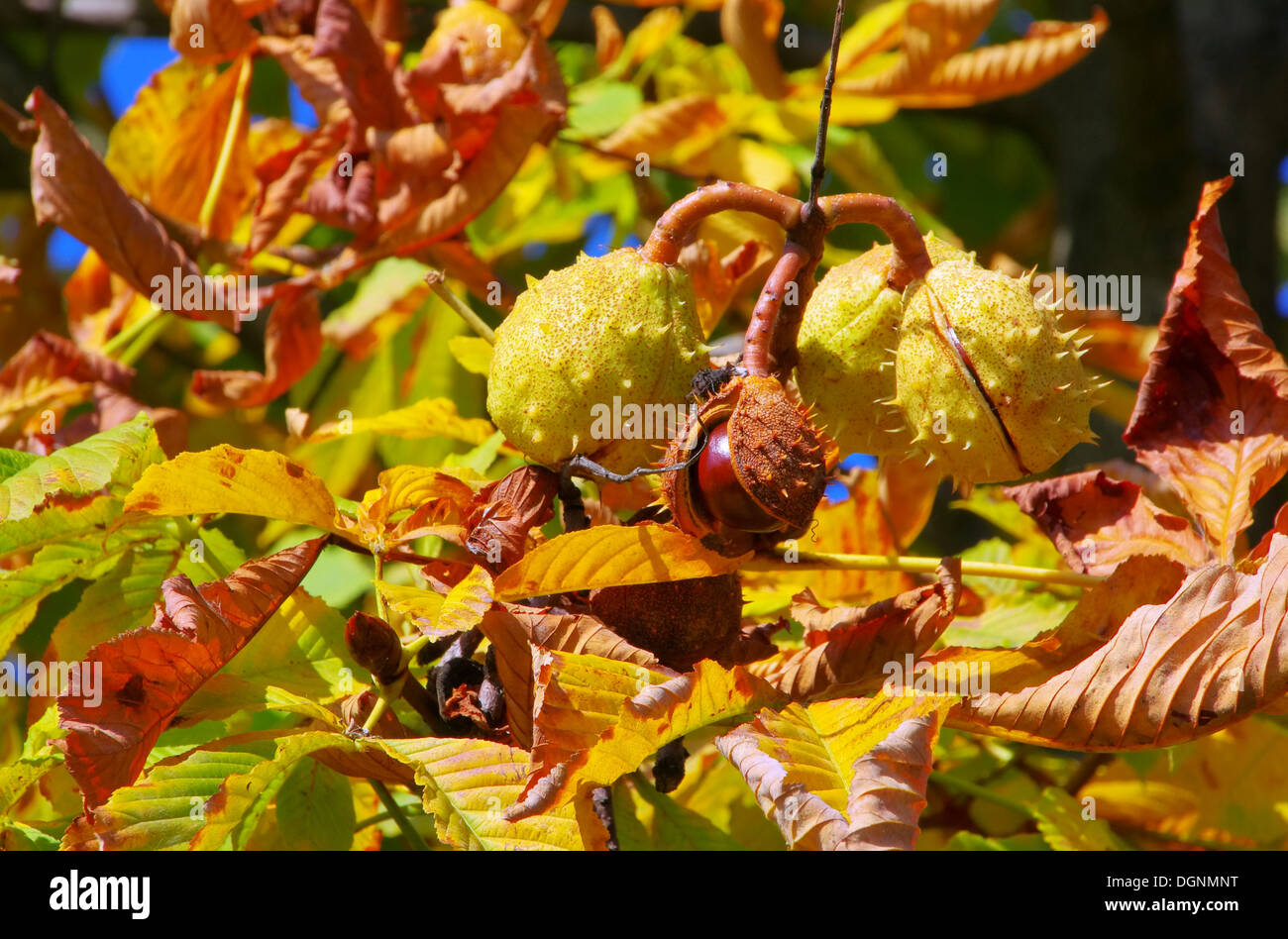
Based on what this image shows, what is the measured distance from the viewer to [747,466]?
102 centimetres

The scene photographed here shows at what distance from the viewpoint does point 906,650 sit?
1.15m

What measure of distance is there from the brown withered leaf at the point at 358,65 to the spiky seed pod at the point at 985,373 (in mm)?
948

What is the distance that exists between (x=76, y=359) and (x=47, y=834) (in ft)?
2.70

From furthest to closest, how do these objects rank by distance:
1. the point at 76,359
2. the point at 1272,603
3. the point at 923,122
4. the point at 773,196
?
1. the point at 923,122
2. the point at 76,359
3. the point at 773,196
4. the point at 1272,603

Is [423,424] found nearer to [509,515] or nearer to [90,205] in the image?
[509,515]

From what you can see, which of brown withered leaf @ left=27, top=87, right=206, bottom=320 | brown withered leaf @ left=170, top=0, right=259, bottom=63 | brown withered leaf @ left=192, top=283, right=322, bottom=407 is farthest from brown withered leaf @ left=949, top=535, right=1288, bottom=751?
brown withered leaf @ left=170, top=0, right=259, bottom=63

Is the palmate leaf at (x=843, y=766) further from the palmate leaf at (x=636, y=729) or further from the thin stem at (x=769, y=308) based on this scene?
the thin stem at (x=769, y=308)

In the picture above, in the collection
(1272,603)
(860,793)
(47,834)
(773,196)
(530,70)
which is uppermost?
(530,70)

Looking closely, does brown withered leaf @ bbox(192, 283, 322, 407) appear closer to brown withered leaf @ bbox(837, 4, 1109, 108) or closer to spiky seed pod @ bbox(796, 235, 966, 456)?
spiky seed pod @ bbox(796, 235, 966, 456)

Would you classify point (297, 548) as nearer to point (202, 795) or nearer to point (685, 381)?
point (202, 795)

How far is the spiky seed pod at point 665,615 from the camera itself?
119 cm

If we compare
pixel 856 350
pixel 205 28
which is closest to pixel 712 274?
pixel 856 350

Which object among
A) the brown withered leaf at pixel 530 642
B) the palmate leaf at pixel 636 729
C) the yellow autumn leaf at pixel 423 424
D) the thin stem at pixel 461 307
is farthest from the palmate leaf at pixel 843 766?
the yellow autumn leaf at pixel 423 424
